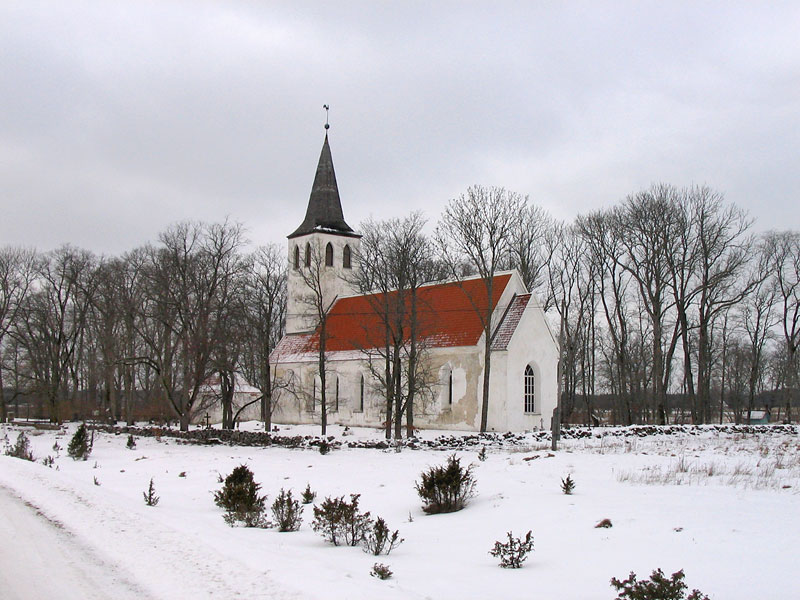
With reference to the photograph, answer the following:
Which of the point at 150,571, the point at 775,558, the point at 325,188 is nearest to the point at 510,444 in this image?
the point at 775,558

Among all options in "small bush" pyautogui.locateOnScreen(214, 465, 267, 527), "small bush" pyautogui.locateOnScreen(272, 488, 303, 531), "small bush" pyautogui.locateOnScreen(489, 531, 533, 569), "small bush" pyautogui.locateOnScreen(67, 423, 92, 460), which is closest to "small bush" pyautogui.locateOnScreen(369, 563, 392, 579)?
"small bush" pyautogui.locateOnScreen(489, 531, 533, 569)

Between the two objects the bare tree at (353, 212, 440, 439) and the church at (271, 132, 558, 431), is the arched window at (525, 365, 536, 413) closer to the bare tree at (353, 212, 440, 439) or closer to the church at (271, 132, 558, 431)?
the church at (271, 132, 558, 431)

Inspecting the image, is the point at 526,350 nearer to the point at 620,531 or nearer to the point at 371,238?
the point at 371,238

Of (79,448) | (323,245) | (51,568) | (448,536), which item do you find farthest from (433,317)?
(51,568)

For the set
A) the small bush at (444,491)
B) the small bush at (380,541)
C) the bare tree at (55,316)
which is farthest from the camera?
the bare tree at (55,316)

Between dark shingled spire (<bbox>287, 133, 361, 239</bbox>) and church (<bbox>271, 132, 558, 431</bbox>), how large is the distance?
0.22ft

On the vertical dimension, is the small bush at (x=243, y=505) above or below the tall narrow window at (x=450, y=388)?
below

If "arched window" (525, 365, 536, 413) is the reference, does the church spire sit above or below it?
above

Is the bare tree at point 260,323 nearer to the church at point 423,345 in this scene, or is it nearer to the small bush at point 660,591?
the church at point 423,345

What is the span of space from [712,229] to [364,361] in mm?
20372

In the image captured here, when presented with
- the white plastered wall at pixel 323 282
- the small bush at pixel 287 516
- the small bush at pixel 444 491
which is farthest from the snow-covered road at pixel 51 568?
the white plastered wall at pixel 323 282

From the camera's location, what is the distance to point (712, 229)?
37.9 meters

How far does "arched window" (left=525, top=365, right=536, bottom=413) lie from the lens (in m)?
37.1

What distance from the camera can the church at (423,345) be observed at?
3606cm
